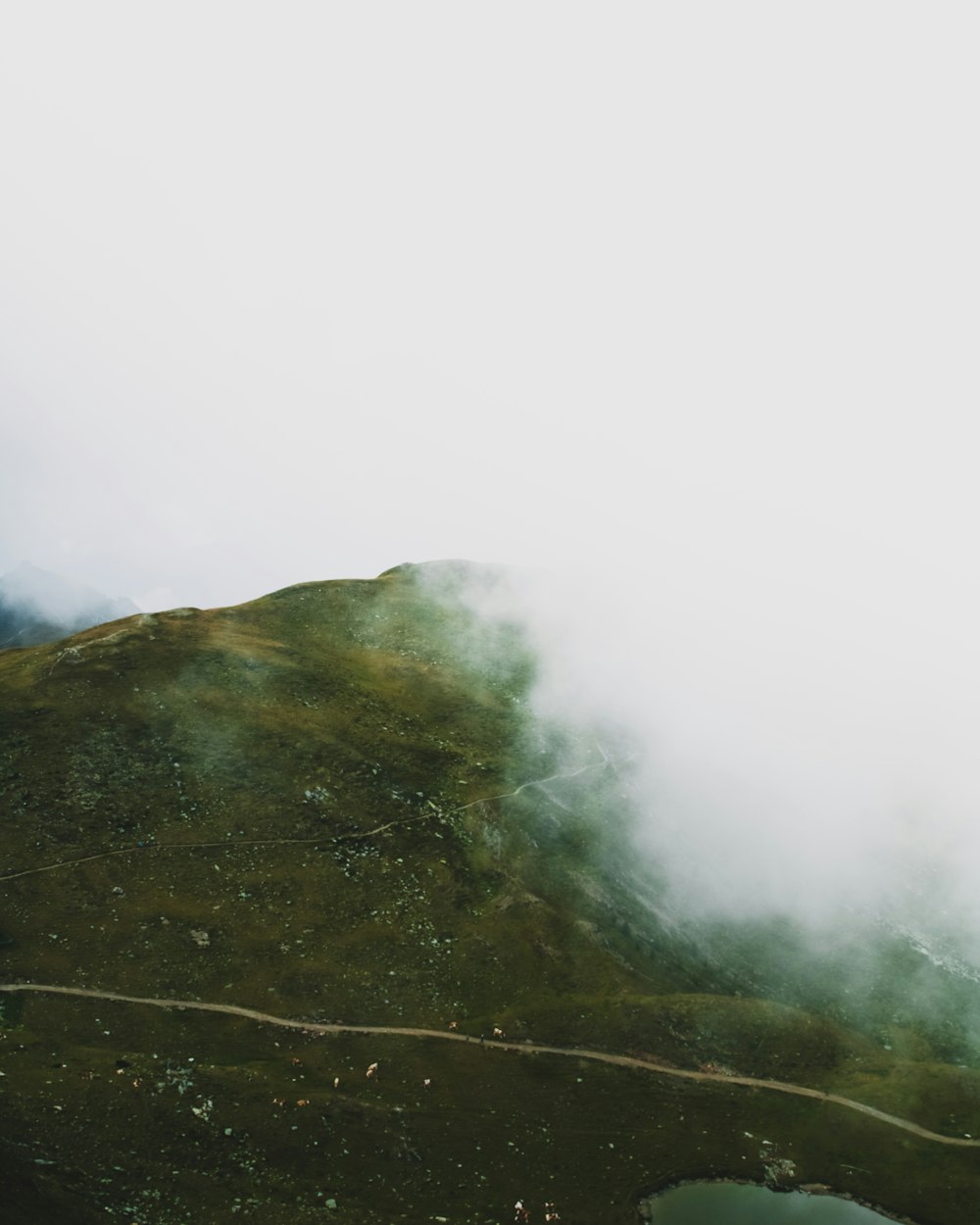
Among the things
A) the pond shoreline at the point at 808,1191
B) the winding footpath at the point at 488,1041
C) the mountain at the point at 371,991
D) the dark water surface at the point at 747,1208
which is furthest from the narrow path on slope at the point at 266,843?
the dark water surface at the point at 747,1208

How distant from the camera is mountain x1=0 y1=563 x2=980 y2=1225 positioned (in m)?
41.8

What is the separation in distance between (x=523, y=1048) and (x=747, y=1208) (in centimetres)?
1794

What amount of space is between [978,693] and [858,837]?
10877 cm

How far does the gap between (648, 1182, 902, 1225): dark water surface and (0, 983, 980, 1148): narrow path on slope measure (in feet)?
30.2

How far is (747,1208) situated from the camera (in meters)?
44.4

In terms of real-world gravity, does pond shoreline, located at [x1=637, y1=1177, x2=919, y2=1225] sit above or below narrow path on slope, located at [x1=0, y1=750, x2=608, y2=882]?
below

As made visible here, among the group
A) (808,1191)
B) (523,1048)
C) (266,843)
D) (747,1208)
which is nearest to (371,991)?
(523,1048)

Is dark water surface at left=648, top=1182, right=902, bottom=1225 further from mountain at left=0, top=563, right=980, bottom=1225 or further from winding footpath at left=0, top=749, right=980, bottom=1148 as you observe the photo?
winding footpath at left=0, top=749, right=980, bottom=1148

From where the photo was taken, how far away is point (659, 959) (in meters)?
72.8

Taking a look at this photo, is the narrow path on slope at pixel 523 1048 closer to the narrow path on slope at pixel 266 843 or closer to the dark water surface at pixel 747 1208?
the dark water surface at pixel 747 1208

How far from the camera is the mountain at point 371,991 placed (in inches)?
1644

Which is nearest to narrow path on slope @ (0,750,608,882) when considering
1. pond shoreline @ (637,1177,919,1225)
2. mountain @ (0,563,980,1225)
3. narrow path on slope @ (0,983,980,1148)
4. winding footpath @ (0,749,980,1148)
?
winding footpath @ (0,749,980,1148)

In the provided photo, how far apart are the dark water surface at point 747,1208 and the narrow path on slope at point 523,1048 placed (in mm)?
9216

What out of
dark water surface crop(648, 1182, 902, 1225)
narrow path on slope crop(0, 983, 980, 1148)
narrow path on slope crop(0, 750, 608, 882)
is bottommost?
dark water surface crop(648, 1182, 902, 1225)
